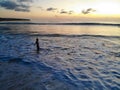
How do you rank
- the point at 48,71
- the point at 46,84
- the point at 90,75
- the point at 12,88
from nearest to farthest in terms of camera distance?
the point at 12,88 → the point at 46,84 → the point at 90,75 → the point at 48,71

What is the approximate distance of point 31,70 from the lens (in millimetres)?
11406

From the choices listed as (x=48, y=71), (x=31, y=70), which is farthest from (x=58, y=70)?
(x=31, y=70)

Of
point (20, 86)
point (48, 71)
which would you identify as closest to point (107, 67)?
point (48, 71)

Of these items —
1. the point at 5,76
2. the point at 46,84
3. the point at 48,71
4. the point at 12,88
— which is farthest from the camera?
the point at 48,71

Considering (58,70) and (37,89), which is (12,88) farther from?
(58,70)

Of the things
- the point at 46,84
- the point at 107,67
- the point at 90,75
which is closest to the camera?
the point at 46,84

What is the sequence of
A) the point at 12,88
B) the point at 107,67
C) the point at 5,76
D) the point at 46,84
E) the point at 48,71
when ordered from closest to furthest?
1. the point at 12,88
2. the point at 46,84
3. the point at 5,76
4. the point at 48,71
5. the point at 107,67

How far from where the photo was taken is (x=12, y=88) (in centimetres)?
815

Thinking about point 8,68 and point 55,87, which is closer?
point 55,87

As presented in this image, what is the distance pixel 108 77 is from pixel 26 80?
5780mm

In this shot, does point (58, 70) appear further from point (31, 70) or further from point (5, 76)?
point (5, 76)

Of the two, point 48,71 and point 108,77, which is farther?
point 48,71

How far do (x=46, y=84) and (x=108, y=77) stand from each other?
4525 mm

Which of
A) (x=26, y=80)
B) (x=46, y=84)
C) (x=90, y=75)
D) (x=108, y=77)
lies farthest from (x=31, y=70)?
(x=108, y=77)
